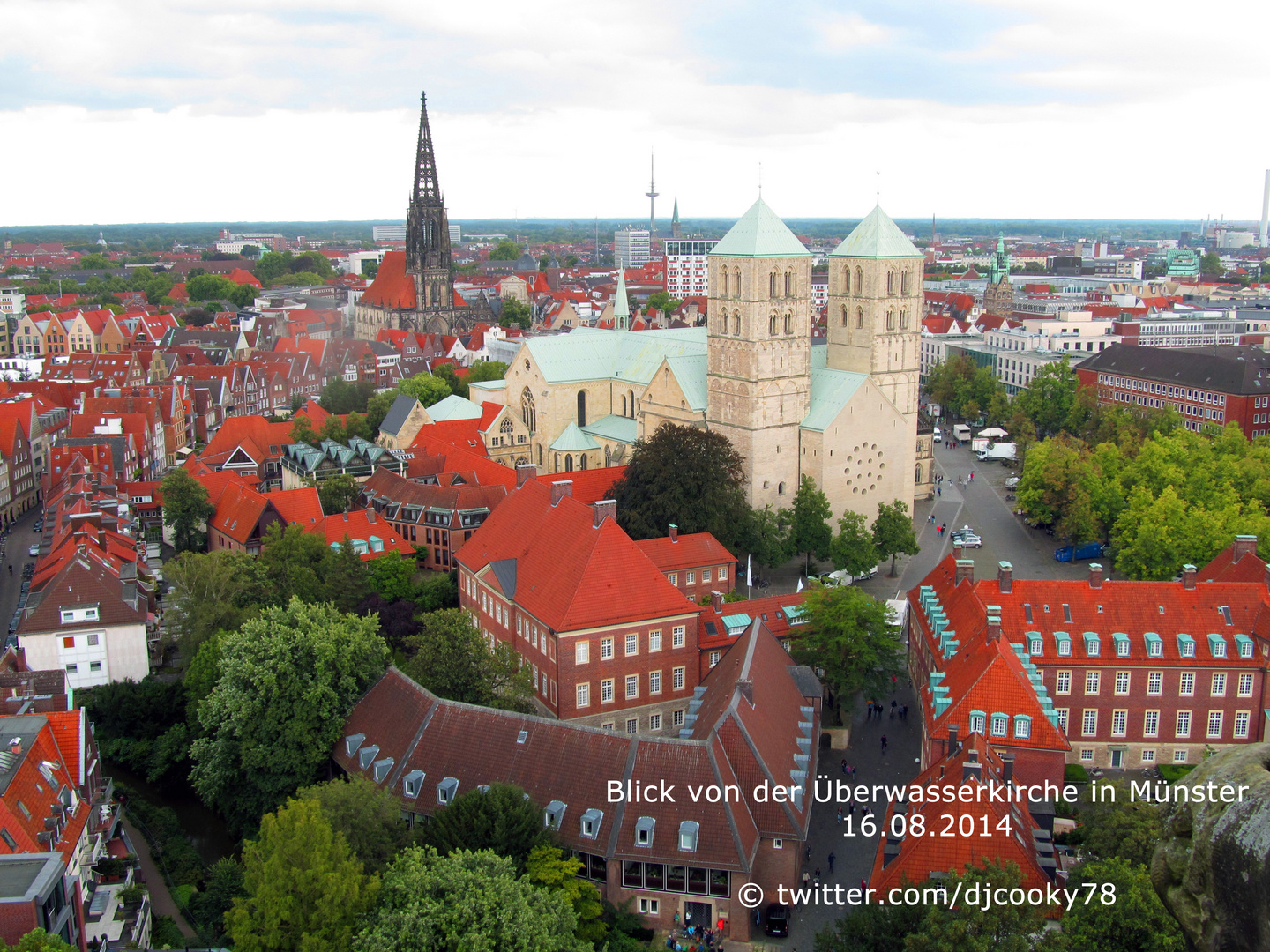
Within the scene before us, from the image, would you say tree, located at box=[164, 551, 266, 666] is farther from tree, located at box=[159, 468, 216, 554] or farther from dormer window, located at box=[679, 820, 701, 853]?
dormer window, located at box=[679, 820, 701, 853]

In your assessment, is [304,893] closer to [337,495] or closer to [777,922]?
[777,922]

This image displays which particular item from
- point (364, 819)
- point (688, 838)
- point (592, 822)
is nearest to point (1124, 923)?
point (688, 838)

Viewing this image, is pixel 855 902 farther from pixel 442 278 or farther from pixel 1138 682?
pixel 442 278

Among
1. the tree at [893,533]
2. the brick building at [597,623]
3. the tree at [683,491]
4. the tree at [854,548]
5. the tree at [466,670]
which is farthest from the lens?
the tree at [893,533]

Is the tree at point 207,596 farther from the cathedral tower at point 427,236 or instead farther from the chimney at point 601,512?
the cathedral tower at point 427,236

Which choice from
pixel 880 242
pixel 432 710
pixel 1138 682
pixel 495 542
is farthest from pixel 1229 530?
pixel 432 710

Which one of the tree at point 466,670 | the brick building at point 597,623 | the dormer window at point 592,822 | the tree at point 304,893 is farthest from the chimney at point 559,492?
the tree at point 304,893
